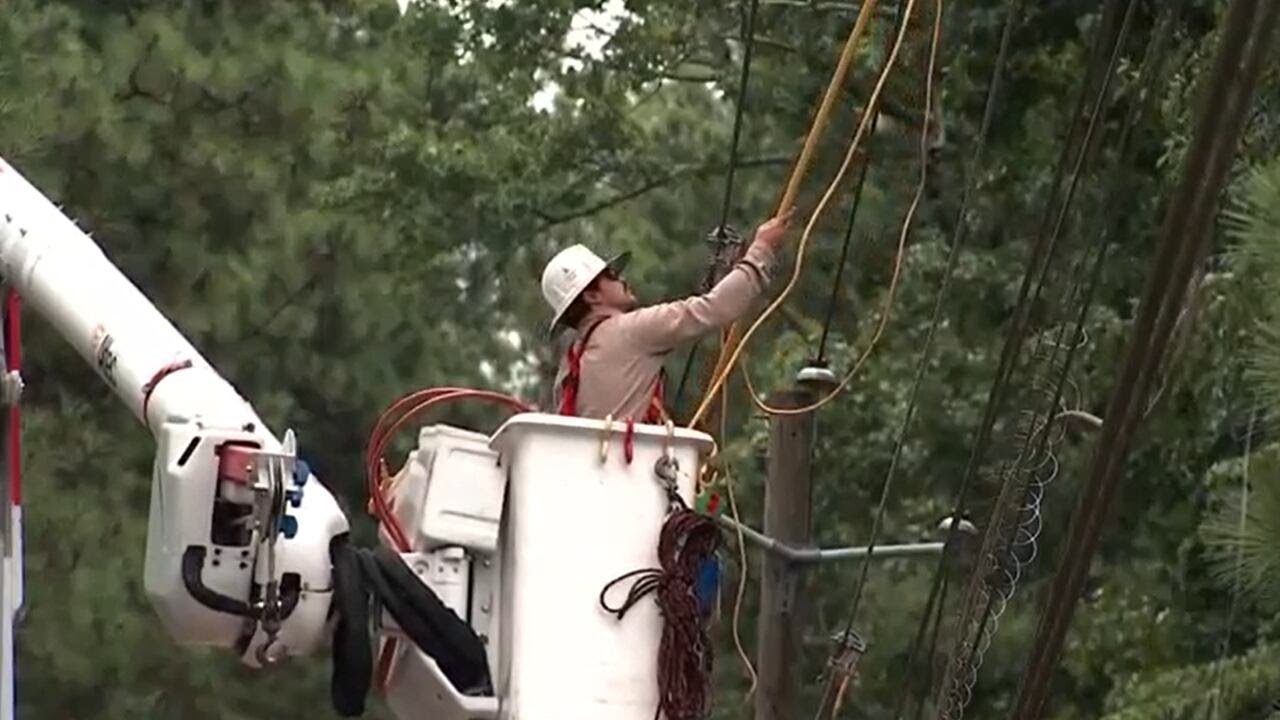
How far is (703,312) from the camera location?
6.77 metres

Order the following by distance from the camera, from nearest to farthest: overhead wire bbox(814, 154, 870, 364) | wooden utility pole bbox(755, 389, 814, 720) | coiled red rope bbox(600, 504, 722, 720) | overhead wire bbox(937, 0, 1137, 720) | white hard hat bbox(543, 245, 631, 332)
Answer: overhead wire bbox(937, 0, 1137, 720) < coiled red rope bbox(600, 504, 722, 720) < white hard hat bbox(543, 245, 631, 332) < overhead wire bbox(814, 154, 870, 364) < wooden utility pole bbox(755, 389, 814, 720)

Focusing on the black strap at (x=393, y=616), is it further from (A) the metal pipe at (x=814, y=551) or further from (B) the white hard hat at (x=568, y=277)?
(A) the metal pipe at (x=814, y=551)

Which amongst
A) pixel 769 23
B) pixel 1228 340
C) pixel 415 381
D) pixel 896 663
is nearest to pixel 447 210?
pixel 769 23

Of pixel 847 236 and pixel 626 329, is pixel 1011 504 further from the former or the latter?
pixel 847 236

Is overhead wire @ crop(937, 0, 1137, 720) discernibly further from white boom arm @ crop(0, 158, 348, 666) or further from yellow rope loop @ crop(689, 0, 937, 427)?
white boom arm @ crop(0, 158, 348, 666)

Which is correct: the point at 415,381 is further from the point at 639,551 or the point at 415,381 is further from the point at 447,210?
the point at 639,551

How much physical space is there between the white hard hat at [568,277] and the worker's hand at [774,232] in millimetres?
407

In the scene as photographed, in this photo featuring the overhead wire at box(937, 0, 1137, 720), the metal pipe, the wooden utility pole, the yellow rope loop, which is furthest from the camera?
the wooden utility pole

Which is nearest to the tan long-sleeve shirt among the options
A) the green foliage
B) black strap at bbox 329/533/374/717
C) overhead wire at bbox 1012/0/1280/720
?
black strap at bbox 329/533/374/717

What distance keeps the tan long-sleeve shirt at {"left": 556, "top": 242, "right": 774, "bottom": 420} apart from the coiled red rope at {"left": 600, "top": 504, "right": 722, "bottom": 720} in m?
0.57

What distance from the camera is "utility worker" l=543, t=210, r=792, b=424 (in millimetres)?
6750

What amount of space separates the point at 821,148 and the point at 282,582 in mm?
7407

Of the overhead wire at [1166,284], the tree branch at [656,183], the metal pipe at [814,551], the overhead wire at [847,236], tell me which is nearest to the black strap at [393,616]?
the overhead wire at [1166,284]

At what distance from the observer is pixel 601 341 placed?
22.5 ft
